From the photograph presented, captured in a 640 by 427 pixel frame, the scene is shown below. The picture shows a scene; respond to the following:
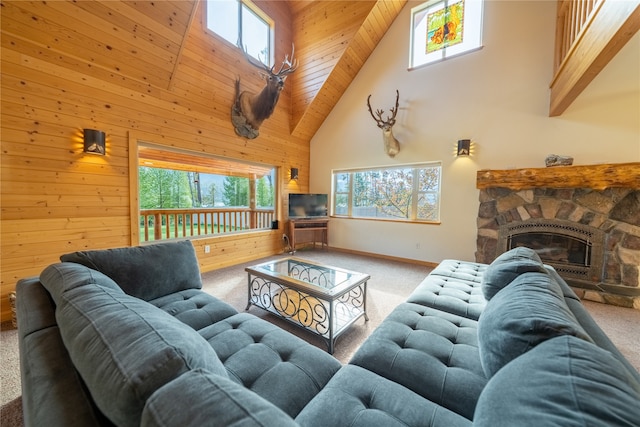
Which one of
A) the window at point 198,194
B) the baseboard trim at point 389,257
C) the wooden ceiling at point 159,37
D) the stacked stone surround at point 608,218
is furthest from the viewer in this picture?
the baseboard trim at point 389,257

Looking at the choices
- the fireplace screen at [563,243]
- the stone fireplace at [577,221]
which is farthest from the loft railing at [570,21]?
the fireplace screen at [563,243]

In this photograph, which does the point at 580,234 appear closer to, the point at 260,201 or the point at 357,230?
the point at 357,230

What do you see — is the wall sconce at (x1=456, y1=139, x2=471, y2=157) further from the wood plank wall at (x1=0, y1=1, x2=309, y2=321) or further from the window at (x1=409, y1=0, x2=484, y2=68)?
the wood plank wall at (x1=0, y1=1, x2=309, y2=321)

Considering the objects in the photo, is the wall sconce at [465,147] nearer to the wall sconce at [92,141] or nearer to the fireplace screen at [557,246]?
the fireplace screen at [557,246]

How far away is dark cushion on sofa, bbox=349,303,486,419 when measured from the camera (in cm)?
98

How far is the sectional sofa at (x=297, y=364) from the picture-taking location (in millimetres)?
502

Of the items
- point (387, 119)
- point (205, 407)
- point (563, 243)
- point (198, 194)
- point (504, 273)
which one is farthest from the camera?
point (198, 194)

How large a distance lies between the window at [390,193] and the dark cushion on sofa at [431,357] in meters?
3.20

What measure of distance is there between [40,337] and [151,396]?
76cm

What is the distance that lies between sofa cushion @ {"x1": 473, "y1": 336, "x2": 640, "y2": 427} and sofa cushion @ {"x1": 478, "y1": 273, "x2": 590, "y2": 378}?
0.09 metres

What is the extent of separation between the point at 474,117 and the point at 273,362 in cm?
448

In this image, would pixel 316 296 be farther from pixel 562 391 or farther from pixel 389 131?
pixel 389 131

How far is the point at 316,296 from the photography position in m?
1.98

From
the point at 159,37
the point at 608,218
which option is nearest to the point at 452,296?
the point at 608,218
